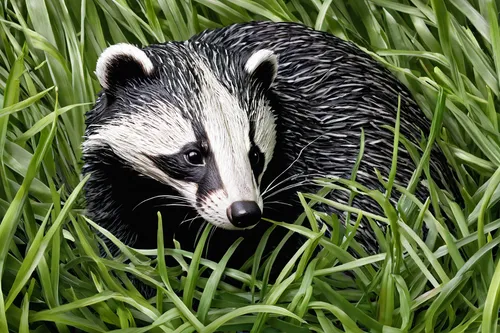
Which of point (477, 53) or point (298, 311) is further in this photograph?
point (477, 53)

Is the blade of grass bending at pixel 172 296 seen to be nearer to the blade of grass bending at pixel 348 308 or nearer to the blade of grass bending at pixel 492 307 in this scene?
the blade of grass bending at pixel 348 308

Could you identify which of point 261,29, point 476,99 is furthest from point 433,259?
point 261,29

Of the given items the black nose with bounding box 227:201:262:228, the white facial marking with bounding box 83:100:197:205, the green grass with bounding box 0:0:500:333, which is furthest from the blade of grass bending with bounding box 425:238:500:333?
the white facial marking with bounding box 83:100:197:205

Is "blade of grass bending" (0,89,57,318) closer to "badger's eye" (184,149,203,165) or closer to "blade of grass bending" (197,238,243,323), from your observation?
"badger's eye" (184,149,203,165)

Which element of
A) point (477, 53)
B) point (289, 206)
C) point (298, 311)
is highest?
point (477, 53)

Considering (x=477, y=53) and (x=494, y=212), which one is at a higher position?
(x=477, y=53)

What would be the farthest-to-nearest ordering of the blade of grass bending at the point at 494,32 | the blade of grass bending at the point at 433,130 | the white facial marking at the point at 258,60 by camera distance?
1. the blade of grass bending at the point at 494,32
2. the white facial marking at the point at 258,60
3. the blade of grass bending at the point at 433,130

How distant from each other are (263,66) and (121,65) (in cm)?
27

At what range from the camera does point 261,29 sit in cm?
187

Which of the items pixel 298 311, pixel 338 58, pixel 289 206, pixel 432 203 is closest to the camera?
pixel 298 311

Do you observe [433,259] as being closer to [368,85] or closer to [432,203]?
[432,203]

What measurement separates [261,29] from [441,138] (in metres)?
0.46

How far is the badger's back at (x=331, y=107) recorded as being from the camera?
5.58ft

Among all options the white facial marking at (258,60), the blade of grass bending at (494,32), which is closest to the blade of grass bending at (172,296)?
the white facial marking at (258,60)
